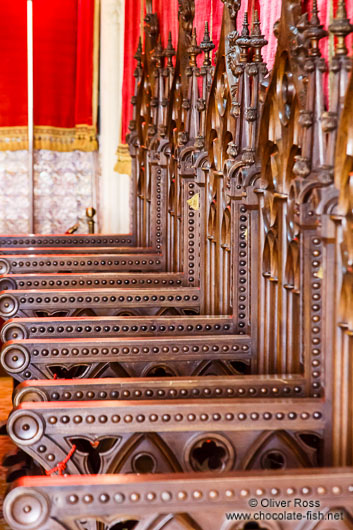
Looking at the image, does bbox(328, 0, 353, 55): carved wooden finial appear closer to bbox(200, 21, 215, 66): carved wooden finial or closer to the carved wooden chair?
the carved wooden chair

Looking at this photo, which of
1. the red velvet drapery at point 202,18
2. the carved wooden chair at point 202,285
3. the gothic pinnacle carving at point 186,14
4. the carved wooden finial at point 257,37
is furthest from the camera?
the gothic pinnacle carving at point 186,14

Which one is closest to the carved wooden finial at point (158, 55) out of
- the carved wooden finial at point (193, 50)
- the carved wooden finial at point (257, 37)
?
the carved wooden finial at point (193, 50)

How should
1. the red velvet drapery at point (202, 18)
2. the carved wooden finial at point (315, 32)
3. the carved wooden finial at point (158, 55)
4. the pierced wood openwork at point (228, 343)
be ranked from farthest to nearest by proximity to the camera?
the carved wooden finial at point (158, 55)
the red velvet drapery at point (202, 18)
the carved wooden finial at point (315, 32)
the pierced wood openwork at point (228, 343)

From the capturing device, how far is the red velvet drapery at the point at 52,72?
6402mm

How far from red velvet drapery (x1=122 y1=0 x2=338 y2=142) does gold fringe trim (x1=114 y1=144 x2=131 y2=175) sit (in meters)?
0.09

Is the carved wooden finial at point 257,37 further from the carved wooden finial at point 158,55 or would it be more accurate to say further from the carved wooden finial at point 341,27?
the carved wooden finial at point 158,55

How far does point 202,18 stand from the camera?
3.54 m

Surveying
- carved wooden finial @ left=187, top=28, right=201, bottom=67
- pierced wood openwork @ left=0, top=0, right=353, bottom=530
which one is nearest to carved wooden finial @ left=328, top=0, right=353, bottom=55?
pierced wood openwork @ left=0, top=0, right=353, bottom=530

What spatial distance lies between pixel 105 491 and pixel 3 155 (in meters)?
5.28

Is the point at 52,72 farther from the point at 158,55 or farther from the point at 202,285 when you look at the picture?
the point at 202,285

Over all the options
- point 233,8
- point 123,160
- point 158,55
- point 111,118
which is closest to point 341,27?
point 233,8

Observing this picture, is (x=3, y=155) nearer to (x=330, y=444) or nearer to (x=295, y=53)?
(x=295, y=53)

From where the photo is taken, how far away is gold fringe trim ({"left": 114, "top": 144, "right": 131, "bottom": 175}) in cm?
588

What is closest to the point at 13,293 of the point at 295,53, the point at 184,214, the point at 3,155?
the point at 184,214
